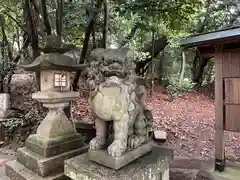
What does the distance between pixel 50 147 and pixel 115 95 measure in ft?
4.21

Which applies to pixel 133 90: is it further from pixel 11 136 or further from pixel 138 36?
pixel 138 36

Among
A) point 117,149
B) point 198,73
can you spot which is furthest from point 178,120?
point 198,73

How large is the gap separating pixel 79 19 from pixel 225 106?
3.56 m

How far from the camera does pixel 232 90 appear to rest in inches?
147

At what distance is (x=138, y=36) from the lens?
29.1ft

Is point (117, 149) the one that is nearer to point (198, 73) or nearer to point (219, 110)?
point (219, 110)

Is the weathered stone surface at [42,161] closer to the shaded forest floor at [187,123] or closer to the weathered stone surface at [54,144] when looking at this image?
the weathered stone surface at [54,144]

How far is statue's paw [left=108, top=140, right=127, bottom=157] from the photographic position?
78.1 inches

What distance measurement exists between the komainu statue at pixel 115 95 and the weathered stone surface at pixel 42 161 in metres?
0.81

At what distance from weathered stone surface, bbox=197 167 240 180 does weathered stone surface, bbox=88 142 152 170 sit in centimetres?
193

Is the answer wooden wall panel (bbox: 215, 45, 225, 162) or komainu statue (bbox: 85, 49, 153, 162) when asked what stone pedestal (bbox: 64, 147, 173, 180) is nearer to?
komainu statue (bbox: 85, 49, 153, 162)

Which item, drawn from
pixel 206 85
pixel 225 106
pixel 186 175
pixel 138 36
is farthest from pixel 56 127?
pixel 206 85

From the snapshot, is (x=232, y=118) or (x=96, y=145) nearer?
(x=96, y=145)

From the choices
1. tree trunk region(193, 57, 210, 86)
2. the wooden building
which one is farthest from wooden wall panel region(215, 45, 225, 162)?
tree trunk region(193, 57, 210, 86)
